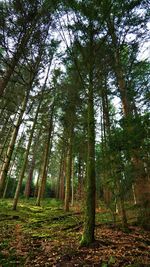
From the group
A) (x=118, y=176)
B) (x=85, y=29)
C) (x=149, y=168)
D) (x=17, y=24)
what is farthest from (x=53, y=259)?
(x=17, y=24)

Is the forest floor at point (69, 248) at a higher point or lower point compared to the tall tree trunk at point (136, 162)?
lower

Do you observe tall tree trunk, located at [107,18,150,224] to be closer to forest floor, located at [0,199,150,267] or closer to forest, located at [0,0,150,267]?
forest, located at [0,0,150,267]

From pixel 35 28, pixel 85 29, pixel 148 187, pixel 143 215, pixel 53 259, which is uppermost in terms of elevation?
pixel 35 28

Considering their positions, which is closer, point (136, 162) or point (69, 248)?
point (69, 248)

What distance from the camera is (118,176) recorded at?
6.81 metres

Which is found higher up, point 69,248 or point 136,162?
point 136,162

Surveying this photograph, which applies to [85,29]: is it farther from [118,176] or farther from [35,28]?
[118,176]

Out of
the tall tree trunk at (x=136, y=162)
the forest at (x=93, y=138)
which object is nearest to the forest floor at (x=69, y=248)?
the forest at (x=93, y=138)

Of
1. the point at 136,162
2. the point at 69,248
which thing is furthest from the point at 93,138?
the point at 69,248

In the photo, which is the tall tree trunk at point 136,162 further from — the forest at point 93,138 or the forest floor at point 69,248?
the forest floor at point 69,248

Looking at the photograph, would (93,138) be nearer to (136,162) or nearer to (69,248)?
(136,162)

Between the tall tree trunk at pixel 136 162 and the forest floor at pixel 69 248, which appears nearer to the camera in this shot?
the forest floor at pixel 69 248

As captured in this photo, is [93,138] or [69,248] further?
[93,138]

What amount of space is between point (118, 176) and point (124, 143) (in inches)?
55.7
